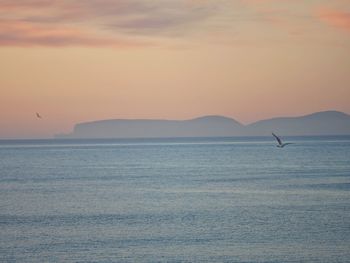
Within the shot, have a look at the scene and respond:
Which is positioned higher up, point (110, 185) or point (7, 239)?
point (7, 239)

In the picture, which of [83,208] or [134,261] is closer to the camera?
[134,261]

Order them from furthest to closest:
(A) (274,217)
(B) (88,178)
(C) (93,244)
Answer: (B) (88,178), (A) (274,217), (C) (93,244)

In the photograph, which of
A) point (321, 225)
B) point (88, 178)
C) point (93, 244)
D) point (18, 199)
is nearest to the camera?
point (93, 244)

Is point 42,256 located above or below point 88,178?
above

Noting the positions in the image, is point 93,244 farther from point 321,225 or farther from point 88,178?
point 88,178

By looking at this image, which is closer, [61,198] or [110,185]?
[61,198]

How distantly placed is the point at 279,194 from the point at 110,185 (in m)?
23.7

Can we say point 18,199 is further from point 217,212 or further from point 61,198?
point 217,212

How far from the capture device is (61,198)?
243 ft

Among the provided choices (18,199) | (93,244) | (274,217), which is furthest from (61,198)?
(93,244)

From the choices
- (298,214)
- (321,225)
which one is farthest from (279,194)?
(321,225)

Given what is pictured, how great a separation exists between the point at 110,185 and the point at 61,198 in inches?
714

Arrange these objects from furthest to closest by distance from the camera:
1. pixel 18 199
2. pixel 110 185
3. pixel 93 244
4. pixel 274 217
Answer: pixel 110 185
pixel 18 199
pixel 274 217
pixel 93 244

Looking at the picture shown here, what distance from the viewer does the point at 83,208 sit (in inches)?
2574
